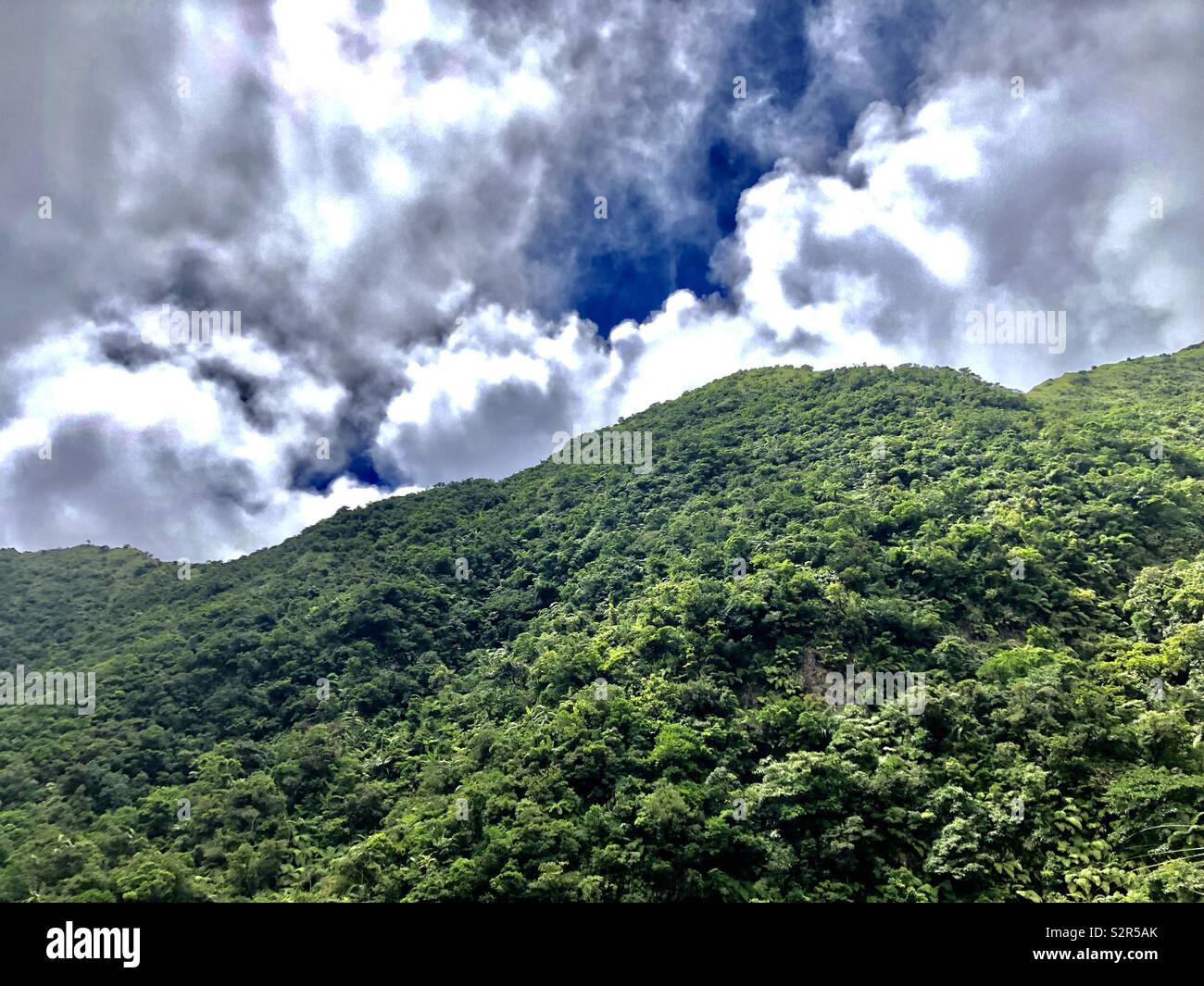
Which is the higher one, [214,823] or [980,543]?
[980,543]

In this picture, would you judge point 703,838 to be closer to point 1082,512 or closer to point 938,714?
point 938,714

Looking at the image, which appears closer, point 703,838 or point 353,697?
point 703,838

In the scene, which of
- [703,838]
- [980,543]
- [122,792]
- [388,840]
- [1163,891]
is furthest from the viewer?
[980,543]

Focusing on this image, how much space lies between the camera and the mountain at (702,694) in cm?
2239

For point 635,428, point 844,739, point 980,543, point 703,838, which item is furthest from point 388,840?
point 635,428

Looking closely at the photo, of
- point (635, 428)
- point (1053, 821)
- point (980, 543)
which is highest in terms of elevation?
point (635, 428)

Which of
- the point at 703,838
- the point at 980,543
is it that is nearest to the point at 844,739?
the point at 703,838

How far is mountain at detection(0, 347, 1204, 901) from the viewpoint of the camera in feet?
73.5

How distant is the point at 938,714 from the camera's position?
1006 inches

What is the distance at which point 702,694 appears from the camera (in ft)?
92.9

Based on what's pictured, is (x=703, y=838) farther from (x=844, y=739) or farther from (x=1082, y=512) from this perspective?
(x=1082, y=512)

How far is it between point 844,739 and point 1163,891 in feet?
28.8

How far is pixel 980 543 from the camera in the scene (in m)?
33.0
